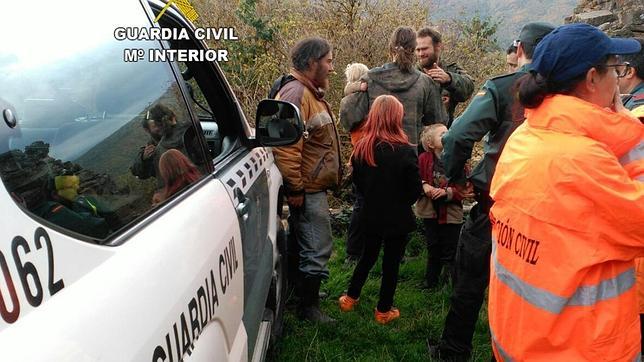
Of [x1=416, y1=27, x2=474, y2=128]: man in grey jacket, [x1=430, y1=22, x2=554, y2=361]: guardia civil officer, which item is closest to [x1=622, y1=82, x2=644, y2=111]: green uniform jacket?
[x1=430, y1=22, x2=554, y2=361]: guardia civil officer

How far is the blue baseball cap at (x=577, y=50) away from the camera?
5.30ft

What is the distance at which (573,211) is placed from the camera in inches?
57.5

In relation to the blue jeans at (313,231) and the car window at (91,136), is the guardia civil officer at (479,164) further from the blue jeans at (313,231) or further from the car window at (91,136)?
the car window at (91,136)

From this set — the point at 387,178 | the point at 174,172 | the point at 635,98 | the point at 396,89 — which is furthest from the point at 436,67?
the point at 174,172

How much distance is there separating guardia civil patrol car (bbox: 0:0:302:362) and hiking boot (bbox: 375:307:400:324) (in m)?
1.79

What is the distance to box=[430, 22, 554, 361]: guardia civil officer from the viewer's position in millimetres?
2553

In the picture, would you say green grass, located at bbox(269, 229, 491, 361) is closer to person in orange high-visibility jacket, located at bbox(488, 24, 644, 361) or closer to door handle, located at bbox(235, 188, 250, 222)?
door handle, located at bbox(235, 188, 250, 222)

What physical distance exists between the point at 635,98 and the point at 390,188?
149 centimetres

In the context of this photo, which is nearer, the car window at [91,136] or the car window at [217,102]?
the car window at [91,136]

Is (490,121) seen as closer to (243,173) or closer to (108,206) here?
(243,173)

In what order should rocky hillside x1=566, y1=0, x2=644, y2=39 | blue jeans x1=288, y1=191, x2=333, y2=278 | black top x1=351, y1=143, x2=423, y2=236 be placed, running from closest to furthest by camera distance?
1. black top x1=351, y1=143, x2=423, y2=236
2. blue jeans x1=288, y1=191, x2=333, y2=278
3. rocky hillside x1=566, y1=0, x2=644, y2=39

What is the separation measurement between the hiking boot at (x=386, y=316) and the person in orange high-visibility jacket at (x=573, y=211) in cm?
187

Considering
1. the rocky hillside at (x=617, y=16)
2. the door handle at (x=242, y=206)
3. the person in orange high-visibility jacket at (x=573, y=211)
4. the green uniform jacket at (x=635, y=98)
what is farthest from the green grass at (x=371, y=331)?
the rocky hillside at (x=617, y=16)

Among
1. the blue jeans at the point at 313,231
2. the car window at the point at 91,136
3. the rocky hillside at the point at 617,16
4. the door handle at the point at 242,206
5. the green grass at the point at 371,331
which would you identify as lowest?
the green grass at the point at 371,331
